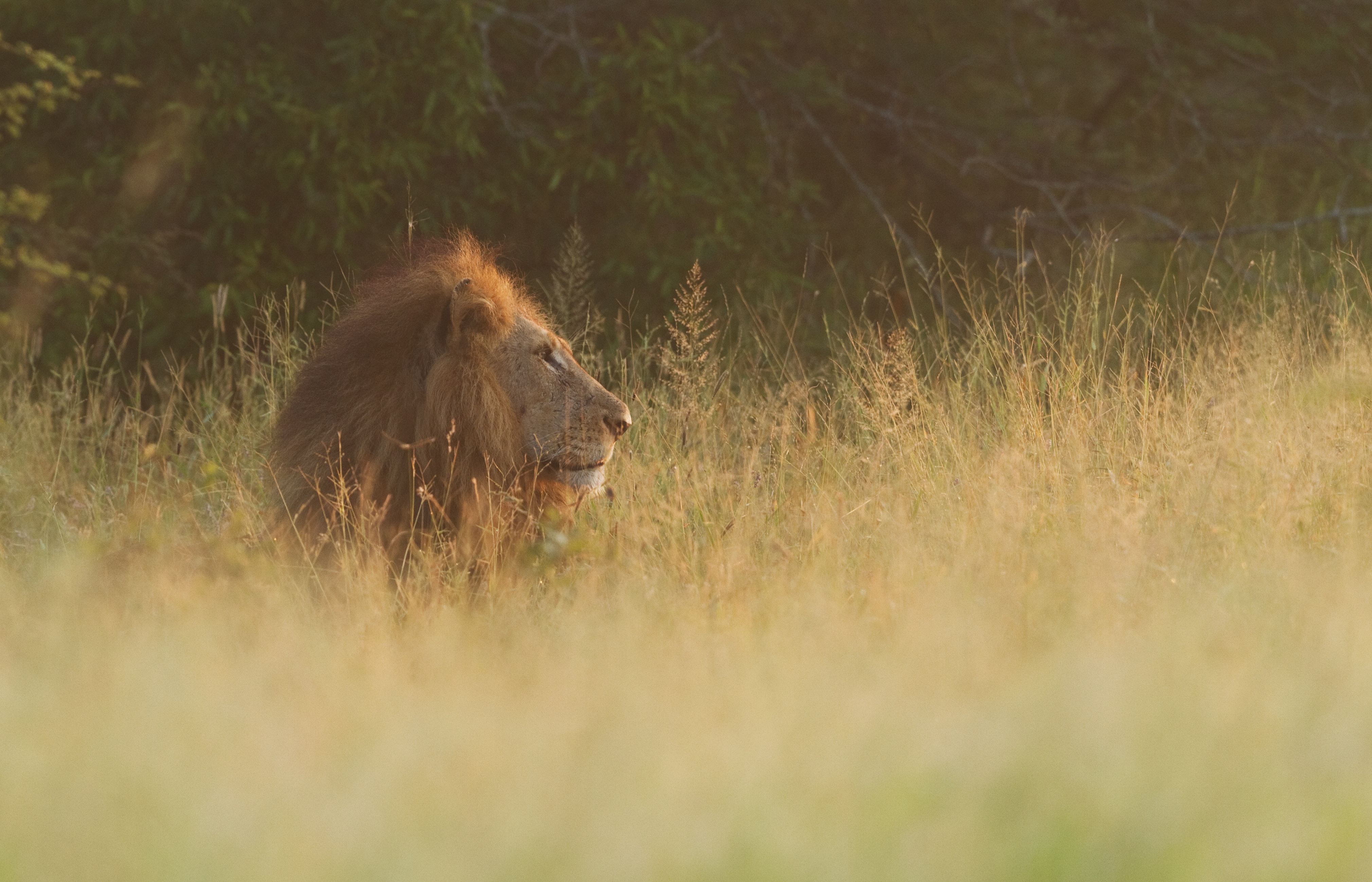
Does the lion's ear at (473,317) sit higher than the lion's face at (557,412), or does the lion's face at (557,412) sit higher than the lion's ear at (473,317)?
the lion's ear at (473,317)

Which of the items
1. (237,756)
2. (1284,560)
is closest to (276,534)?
(237,756)

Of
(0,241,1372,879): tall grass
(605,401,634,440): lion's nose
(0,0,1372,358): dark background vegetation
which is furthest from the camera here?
(0,0,1372,358): dark background vegetation

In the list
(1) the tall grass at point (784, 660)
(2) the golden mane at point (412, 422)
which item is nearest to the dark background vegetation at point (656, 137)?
(1) the tall grass at point (784, 660)

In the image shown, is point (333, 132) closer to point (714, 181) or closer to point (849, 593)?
point (714, 181)

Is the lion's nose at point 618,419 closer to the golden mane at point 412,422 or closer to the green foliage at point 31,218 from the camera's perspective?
the golden mane at point 412,422

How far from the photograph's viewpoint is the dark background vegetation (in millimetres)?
7922

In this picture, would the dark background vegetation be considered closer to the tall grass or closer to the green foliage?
the green foliage

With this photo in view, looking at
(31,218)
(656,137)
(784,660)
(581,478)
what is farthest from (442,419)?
(656,137)

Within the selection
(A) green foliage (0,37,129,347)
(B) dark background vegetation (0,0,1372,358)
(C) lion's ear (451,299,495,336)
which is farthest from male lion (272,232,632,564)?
(A) green foliage (0,37,129,347)

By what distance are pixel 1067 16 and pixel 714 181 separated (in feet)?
8.56

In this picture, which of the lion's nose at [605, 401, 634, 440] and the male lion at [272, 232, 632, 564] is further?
the lion's nose at [605, 401, 634, 440]

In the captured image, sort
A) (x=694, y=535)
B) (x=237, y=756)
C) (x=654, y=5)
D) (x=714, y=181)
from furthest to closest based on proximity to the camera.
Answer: (x=654, y=5), (x=714, y=181), (x=694, y=535), (x=237, y=756)

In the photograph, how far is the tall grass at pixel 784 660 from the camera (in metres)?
2.09

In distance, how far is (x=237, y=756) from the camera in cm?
245
